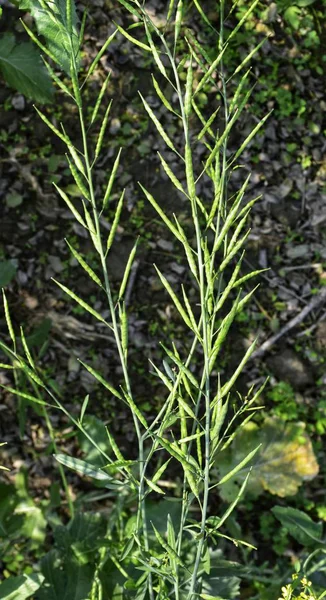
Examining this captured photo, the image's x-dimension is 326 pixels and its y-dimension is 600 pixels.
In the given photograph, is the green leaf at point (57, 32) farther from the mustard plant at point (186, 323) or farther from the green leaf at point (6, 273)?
the green leaf at point (6, 273)

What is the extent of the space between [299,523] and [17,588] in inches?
34.7

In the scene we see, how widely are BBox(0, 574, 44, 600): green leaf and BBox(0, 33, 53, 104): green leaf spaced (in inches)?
55.7

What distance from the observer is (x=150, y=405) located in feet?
8.65

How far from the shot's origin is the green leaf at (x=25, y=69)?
2.10 m

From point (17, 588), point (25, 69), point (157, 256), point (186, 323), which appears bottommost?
point (17, 588)

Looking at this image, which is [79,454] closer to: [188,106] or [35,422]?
[35,422]

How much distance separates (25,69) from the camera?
82.7 inches

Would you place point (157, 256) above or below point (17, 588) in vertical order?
above

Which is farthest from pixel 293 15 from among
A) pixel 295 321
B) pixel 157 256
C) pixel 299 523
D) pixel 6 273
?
pixel 299 523

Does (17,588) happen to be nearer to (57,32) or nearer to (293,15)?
(57,32)

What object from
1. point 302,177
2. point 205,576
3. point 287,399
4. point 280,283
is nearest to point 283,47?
point 302,177

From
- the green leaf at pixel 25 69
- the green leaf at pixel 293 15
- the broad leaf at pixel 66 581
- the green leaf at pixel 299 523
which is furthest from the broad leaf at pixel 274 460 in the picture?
the green leaf at pixel 293 15

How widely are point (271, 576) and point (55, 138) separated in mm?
1876

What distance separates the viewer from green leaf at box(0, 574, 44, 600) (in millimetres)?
1694
